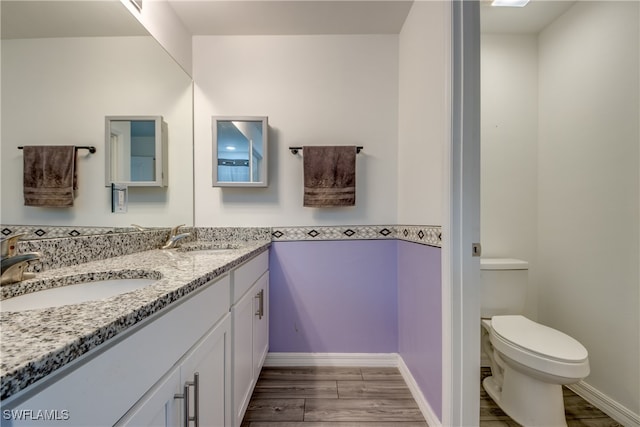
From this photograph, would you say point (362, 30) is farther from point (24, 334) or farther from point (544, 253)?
point (24, 334)

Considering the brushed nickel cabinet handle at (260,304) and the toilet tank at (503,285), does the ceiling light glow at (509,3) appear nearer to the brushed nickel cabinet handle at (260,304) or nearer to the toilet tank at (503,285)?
the toilet tank at (503,285)

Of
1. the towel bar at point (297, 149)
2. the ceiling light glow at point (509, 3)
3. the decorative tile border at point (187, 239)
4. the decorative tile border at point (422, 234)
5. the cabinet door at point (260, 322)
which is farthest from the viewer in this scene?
the towel bar at point (297, 149)

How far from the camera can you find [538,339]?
1286 millimetres

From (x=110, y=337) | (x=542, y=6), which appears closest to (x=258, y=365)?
(x=110, y=337)

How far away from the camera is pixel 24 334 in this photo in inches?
15.8

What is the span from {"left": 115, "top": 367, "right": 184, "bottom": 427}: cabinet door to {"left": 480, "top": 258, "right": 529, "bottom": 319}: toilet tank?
172 centimetres

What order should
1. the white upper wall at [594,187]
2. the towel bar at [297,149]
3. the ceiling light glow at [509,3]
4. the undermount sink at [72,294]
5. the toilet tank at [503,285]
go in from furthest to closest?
the towel bar at [297,149] → the toilet tank at [503,285] → the ceiling light glow at [509,3] → the white upper wall at [594,187] → the undermount sink at [72,294]

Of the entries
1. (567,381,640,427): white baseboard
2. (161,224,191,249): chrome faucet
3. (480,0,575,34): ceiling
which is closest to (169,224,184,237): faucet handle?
(161,224,191,249): chrome faucet

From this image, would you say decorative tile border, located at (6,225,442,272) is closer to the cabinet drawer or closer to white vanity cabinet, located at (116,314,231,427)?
the cabinet drawer

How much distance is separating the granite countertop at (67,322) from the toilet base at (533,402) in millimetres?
1607

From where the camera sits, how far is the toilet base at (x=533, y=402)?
1.24 metres

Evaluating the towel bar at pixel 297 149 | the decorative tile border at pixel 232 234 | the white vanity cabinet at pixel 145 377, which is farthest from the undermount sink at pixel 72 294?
the towel bar at pixel 297 149

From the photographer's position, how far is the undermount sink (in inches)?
25.9

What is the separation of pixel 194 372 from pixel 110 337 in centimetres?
39
